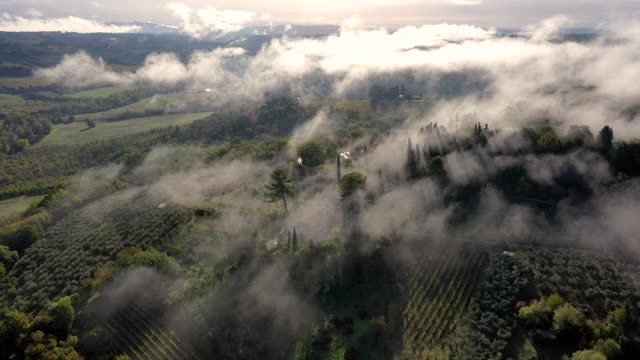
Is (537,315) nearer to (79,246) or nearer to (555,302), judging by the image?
(555,302)

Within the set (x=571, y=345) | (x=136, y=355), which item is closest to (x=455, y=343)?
(x=571, y=345)

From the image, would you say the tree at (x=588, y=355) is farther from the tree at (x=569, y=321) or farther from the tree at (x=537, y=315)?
the tree at (x=537, y=315)

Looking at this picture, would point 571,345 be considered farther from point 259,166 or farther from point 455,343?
point 259,166

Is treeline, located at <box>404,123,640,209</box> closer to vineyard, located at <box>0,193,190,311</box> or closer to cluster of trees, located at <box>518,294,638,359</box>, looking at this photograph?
cluster of trees, located at <box>518,294,638,359</box>

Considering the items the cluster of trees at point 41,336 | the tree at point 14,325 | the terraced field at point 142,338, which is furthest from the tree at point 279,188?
the tree at point 14,325

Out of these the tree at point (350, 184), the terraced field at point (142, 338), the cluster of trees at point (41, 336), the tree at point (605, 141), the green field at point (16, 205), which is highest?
the tree at point (605, 141)

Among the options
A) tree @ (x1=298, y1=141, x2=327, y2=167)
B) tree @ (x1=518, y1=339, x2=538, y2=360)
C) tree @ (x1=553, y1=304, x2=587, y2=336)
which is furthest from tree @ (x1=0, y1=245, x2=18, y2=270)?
tree @ (x1=553, y1=304, x2=587, y2=336)

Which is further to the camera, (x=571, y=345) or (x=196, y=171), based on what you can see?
(x=196, y=171)
